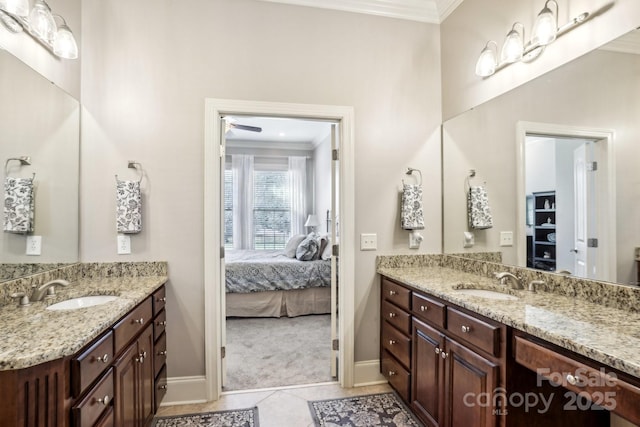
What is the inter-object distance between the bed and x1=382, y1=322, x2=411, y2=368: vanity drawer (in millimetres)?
1703

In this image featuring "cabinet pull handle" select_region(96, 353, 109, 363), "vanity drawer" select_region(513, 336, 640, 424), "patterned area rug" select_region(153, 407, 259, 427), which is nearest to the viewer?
"vanity drawer" select_region(513, 336, 640, 424)

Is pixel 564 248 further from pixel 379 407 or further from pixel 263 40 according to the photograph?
pixel 263 40

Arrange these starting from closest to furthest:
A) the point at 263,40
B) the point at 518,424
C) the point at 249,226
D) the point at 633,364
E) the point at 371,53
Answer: the point at 633,364 < the point at 518,424 < the point at 263,40 < the point at 371,53 < the point at 249,226

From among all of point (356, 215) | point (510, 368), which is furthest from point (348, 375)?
point (510, 368)

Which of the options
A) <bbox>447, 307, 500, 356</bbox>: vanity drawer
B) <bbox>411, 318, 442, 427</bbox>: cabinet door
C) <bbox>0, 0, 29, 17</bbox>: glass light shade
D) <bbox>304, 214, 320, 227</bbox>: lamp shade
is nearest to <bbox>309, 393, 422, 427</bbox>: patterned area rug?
<bbox>411, 318, 442, 427</bbox>: cabinet door

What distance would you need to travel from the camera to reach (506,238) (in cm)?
199

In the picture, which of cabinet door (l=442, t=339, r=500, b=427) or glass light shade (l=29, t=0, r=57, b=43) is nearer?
cabinet door (l=442, t=339, r=500, b=427)

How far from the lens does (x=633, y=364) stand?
827 millimetres

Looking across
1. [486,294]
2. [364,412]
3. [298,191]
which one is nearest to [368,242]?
[486,294]

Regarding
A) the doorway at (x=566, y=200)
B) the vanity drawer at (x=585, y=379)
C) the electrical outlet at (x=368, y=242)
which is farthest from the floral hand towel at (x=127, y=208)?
the doorway at (x=566, y=200)

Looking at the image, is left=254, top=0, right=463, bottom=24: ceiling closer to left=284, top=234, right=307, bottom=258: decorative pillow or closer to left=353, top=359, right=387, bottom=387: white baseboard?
left=353, top=359, right=387, bottom=387: white baseboard

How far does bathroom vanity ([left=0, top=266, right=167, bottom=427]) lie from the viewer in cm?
92

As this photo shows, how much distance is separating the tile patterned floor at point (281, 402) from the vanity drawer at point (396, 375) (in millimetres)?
148

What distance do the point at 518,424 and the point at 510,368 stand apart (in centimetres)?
22
